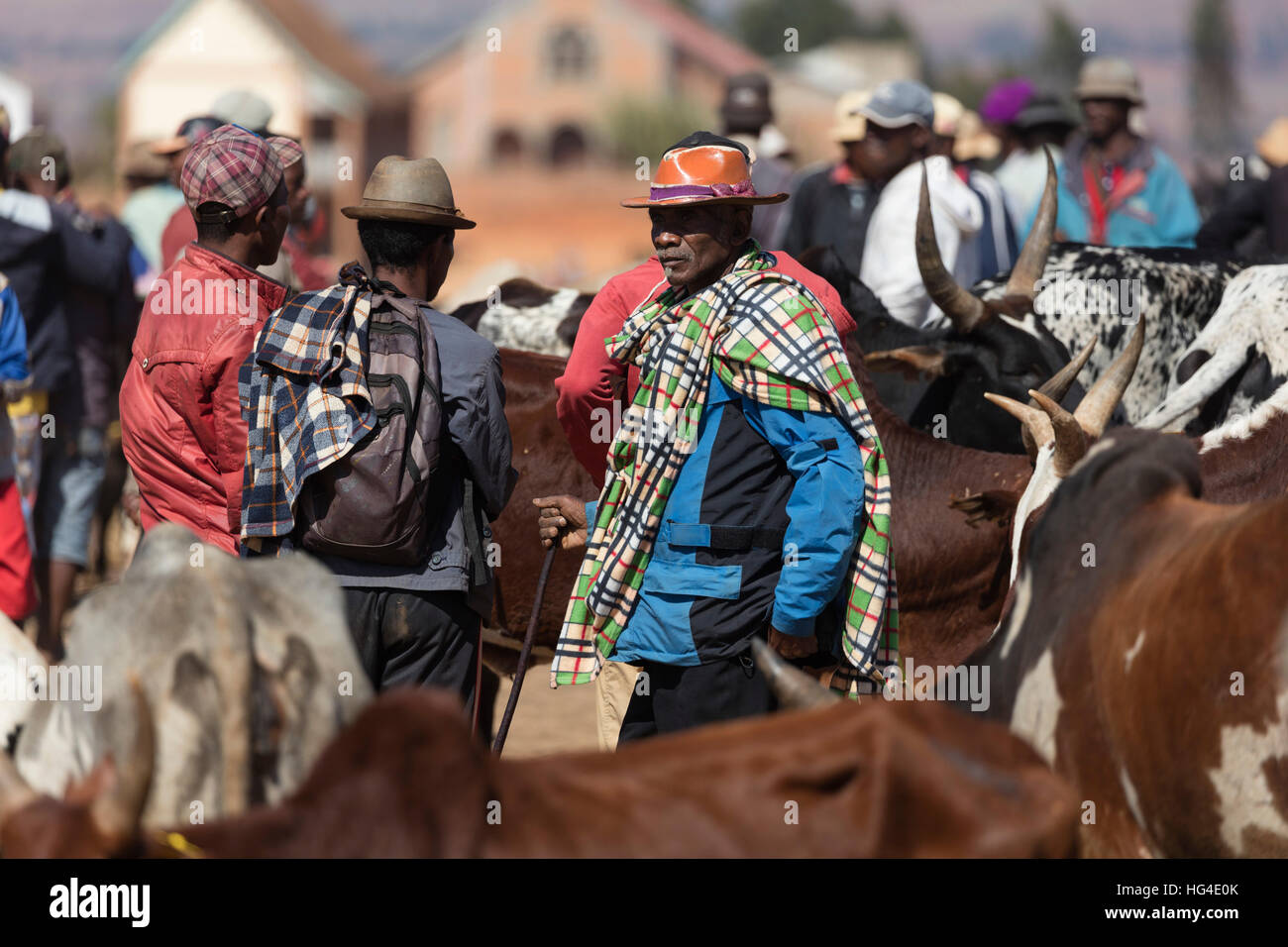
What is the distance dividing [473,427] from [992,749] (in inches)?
64.7

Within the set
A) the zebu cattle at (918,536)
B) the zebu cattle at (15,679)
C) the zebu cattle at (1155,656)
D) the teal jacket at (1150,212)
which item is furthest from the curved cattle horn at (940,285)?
the zebu cattle at (15,679)

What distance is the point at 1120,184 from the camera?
7.79m

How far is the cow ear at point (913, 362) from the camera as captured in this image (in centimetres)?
583

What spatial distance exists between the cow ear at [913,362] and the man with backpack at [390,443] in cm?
237

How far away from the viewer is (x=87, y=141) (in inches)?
3000

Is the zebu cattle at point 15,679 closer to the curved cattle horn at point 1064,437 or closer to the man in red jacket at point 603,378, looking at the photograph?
the man in red jacket at point 603,378

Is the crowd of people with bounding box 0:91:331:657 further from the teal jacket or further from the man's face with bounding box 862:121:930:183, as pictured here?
the teal jacket

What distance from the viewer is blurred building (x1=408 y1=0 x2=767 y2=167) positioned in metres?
57.2

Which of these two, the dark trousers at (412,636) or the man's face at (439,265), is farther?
the man's face at (439,265)

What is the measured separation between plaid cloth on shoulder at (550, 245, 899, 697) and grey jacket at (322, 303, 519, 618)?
10.3 inches

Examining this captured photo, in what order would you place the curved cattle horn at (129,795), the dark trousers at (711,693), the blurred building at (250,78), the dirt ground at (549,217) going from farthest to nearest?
the blurred building at (250,78)
the dirt ground at (549,217)
the dark trousers at (711,693)
the curved cattle horn at (129,795)

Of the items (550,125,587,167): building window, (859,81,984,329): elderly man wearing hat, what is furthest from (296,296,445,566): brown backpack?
(550,125,587,167): building window
